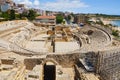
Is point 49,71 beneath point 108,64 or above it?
beneath

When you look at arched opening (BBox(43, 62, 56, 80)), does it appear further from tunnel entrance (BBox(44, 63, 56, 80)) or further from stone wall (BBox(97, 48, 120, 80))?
stone wall (BBox(97, 48, 120, 80))

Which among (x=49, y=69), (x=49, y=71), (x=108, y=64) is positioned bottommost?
(x=49, y=71)

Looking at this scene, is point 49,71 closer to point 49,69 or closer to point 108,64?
point 49,69

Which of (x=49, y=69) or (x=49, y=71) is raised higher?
(x=49, y=69)

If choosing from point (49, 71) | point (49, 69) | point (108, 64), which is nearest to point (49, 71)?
point (49, 71)

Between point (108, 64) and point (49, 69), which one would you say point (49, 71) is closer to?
point (49, 69)

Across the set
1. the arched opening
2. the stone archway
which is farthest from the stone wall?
the arched opening

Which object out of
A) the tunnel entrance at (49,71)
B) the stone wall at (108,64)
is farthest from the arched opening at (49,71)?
the stone wall at (108,64)

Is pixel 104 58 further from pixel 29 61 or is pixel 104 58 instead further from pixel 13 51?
pixel 13 51

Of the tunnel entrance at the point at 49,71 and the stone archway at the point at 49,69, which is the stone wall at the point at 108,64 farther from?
the tunnel entrance at the point at 49,71

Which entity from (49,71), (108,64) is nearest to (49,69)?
(49,71)

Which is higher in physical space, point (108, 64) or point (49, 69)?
point (108, 64)

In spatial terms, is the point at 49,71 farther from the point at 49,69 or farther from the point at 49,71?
the point at 49,69

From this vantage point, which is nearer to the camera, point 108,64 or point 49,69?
point 108,64
